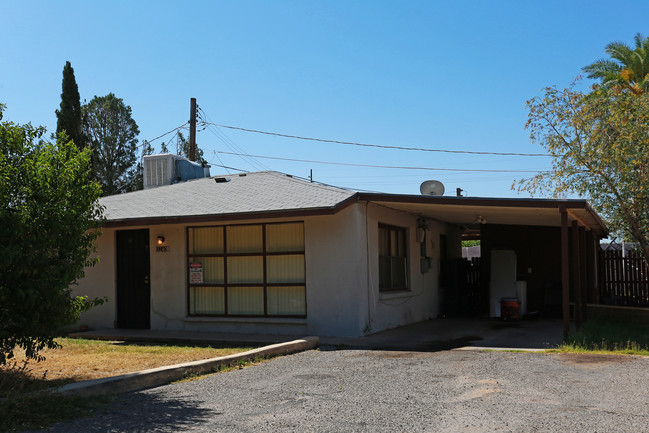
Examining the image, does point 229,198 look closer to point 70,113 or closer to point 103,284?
point 103,284

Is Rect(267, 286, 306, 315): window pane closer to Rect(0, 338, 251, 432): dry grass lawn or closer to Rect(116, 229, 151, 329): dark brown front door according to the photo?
Rect(0, 338, 251, 432): dry grass lawn

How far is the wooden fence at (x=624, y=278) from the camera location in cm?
1942

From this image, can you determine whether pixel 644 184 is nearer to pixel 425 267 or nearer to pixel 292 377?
pixel 425 267

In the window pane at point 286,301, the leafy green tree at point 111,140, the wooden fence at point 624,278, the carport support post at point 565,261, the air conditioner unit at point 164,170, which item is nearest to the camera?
the carport support post at point 565,261

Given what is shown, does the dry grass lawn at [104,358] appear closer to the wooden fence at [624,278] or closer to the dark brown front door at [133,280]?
the dark brown front door at [133,280]

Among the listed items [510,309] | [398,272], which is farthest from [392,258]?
[510,309]

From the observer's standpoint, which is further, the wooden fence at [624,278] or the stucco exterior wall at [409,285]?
the wooden fence at [624,278]

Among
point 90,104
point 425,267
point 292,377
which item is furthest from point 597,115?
point 90,104

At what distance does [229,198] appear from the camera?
13.6m

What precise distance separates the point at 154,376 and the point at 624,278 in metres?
16.7

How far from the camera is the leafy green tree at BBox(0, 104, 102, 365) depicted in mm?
6684

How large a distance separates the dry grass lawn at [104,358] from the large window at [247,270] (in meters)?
1.99

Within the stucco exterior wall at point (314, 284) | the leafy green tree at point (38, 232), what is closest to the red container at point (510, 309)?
the stucco exterior wall at point (314, 284)

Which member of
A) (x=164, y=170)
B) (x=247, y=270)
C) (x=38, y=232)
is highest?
(x=164, y=170)
